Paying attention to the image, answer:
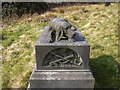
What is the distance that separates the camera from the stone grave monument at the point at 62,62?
9.73 ft

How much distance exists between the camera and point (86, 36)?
6254 millimetres

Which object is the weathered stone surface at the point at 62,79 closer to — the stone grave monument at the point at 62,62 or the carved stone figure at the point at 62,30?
the stone grave monument at the point at 62,62

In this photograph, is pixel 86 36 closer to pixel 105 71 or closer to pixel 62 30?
pixel 105 71

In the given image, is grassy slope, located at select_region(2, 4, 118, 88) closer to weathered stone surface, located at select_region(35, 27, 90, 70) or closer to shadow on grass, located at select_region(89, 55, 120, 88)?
shadow on grass, located at select_region(89, 55, 120, 88)

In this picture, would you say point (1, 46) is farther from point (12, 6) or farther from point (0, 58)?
point (12, 6)

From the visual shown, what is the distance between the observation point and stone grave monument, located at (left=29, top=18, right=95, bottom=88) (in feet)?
9.73

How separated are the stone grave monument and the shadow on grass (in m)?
0.71

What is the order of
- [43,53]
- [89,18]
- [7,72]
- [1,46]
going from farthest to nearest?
[89,18] → [1,46] → [7,72] → [43,53]

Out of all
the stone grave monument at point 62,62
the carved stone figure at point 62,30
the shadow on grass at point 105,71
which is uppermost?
the carved stone figure at point 62,30

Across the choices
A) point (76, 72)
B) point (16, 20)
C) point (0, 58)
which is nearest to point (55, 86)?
point (76, 72)

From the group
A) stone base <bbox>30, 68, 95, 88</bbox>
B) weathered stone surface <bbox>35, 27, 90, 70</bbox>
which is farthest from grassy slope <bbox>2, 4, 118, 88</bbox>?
weathered stone surface <bbox>35, 27, 90, 70</bbox>

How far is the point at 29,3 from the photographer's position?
997cm

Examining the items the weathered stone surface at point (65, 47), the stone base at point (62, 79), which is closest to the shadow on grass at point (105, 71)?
the stone base at point (62, 79)

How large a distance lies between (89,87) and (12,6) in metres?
7.96
